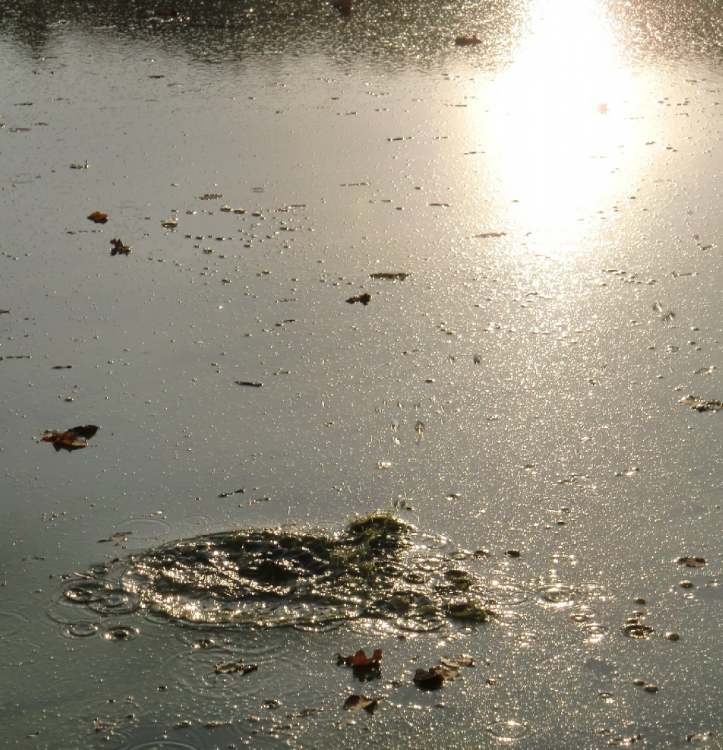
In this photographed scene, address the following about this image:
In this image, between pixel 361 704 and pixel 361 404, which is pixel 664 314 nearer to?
pixel 361 404

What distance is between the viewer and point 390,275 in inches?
158

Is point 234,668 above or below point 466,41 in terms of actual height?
below

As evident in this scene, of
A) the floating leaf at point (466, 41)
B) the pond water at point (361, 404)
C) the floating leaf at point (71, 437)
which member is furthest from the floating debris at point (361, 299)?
the floating leaf at point (466, 41)

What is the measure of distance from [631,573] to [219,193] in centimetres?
262

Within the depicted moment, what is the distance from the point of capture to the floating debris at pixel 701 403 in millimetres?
3186

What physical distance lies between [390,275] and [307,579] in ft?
5.34

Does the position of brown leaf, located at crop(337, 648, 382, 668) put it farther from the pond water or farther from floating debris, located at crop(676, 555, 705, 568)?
floating debris, located at crop(676, 555, 705, 568)

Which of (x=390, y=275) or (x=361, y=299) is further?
(x=390, y=275)

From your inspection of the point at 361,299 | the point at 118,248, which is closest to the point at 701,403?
the point at 361,299

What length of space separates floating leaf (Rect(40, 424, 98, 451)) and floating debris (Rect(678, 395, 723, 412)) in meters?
1.51

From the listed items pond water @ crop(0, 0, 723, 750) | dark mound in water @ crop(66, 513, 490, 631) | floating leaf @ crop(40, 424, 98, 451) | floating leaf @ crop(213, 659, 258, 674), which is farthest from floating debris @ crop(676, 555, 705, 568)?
floating leaf @ crop(40, 424, 98, 451)

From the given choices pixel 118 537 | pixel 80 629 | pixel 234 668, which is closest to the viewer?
pixel 234 668

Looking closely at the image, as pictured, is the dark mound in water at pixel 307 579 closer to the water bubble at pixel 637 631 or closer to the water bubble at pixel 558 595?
the water bubble at pixel 558 595

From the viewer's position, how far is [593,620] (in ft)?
7.95
